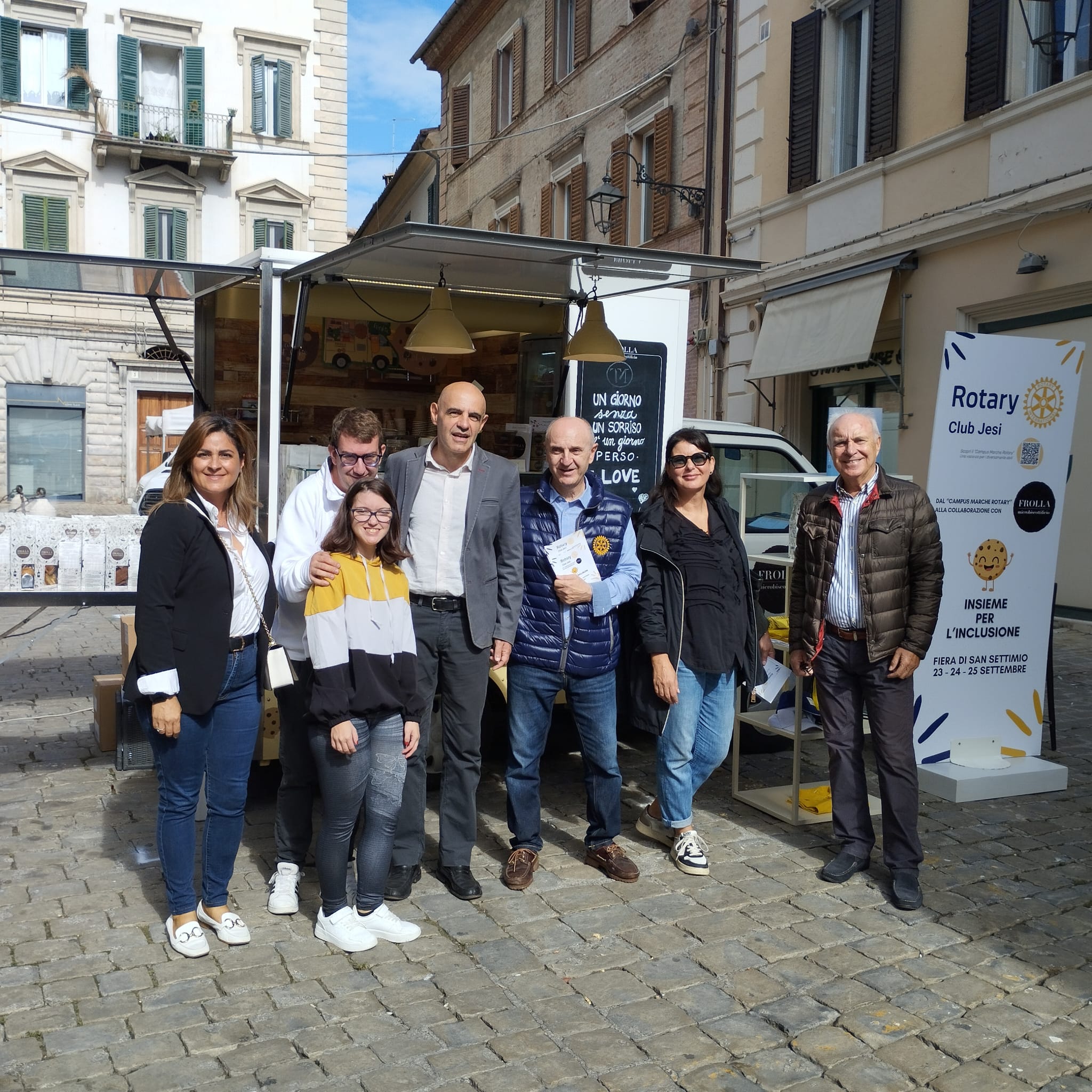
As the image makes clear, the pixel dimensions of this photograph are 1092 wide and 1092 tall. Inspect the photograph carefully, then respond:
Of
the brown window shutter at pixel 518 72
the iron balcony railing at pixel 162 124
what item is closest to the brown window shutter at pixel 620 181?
the brown window shutter at pixel 518 72

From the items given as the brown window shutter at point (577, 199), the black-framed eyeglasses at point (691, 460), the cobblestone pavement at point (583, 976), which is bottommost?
the cobblestone pavement at point (583, 976)

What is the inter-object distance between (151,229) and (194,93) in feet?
11.6

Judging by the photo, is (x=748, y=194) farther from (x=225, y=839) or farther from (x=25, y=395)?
(x=25, y=395)

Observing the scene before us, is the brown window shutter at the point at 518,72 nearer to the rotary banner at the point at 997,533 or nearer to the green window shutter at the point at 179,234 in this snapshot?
the green window shutter at the point at 179,234

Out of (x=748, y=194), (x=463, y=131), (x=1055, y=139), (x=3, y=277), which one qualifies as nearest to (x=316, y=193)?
(x=463, y=131)

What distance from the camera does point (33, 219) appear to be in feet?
88.1

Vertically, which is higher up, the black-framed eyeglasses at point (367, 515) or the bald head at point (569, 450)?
the bald head at point (569, 450)

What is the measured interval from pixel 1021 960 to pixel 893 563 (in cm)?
145

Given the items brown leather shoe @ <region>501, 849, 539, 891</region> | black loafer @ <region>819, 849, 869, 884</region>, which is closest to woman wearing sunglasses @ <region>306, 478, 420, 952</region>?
brown leather shoe @ <region>501, 849, 539, 891</region>

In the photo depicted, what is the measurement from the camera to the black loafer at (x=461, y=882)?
4.08m

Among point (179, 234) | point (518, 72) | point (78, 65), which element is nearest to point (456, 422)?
point (518, 72)

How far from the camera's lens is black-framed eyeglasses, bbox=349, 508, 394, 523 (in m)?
3.52

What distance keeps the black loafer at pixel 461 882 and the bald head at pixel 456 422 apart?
1.50 meters

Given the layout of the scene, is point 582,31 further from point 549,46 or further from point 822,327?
point 822,327
